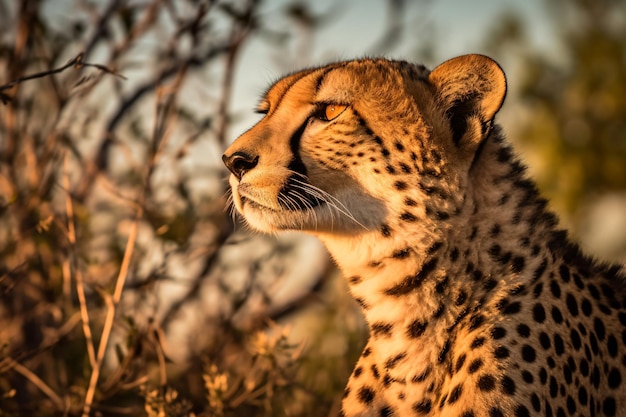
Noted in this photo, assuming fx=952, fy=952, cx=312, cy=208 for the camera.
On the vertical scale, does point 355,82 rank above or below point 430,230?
above

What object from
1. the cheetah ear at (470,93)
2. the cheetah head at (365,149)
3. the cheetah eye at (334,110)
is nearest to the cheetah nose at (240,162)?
the cheetah head at (365,149)

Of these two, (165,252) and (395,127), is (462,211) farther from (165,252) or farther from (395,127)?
(165,252)

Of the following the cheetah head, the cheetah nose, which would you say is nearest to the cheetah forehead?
the cheetah head

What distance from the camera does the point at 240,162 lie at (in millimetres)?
2428

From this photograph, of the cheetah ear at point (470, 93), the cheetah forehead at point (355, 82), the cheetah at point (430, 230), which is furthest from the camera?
the cheetah forehead at point (355, 82)

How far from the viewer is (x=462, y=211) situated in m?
2.39

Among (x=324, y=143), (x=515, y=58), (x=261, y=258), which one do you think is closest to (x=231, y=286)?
(x=261, y=258)

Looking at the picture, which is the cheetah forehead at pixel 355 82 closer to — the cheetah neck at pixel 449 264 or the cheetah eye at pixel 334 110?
the cheetah eye at pixel 334 110

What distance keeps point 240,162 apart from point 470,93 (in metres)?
0.63

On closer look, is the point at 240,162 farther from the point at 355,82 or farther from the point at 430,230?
the point at 430,230

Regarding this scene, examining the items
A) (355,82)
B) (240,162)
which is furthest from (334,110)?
(240,162)

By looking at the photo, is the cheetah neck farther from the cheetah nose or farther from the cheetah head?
the cheetah nose

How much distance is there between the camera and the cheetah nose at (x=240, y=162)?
240cm

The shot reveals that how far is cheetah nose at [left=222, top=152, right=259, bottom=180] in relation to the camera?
2.40 meters
